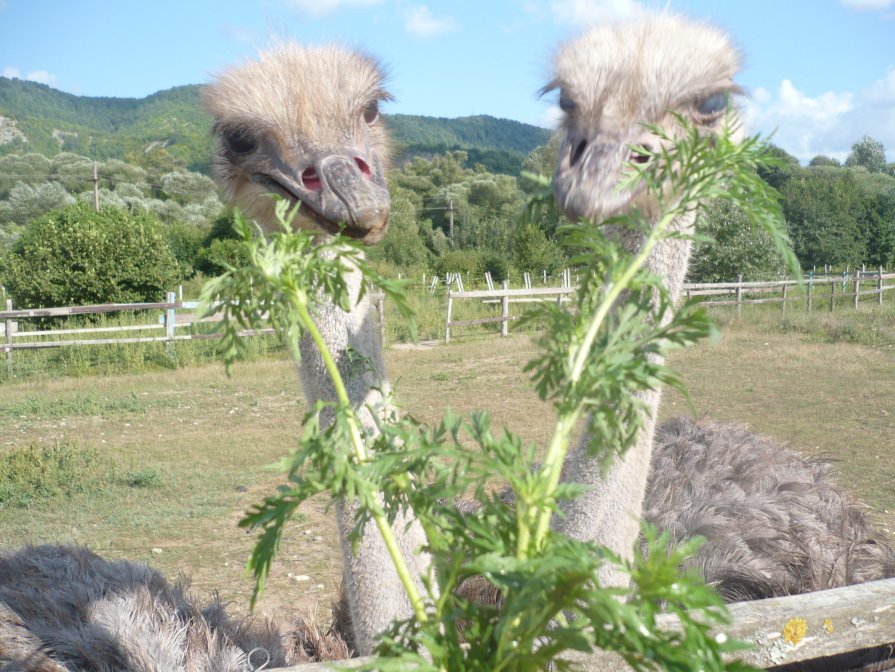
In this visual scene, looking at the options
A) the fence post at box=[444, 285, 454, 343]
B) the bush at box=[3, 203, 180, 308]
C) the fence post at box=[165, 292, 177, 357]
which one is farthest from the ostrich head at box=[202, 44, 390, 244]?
the bush at box=[3, 203, 180, 308]

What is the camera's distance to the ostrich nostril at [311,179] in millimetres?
1509

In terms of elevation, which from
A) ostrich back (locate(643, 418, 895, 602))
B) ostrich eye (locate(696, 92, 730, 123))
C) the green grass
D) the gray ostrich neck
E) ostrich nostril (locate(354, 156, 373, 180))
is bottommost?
the green grass

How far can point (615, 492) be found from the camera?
5.10ft

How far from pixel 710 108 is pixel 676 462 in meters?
1.37

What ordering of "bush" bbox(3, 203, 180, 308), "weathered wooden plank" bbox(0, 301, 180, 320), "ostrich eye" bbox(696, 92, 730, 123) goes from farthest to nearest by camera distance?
"bush" bbox(3, 203, 180, 308)
"weathered wooden plank" bbox(0, 301, 180, 320)
"ostrich eye" bbox(696, 92, 730, 123)

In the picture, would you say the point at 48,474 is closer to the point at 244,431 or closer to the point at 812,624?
the point at 244,431

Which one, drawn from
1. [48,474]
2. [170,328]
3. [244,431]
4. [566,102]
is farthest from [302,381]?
[170,328]

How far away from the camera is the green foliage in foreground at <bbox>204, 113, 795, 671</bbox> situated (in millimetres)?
498

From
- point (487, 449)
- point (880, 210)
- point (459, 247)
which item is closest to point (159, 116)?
point (459, 247)

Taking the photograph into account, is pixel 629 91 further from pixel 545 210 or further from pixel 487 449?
pixel 487 449

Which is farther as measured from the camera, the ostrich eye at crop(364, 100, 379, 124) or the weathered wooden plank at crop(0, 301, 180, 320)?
the weathered wooden plank at crop(0, 301, 180, 320)

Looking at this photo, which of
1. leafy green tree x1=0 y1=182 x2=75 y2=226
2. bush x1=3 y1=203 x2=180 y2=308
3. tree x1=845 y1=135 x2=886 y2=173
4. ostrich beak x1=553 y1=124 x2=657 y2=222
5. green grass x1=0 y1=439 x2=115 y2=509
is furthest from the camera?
tree x1=845 y1=135 x2=886 y2=173

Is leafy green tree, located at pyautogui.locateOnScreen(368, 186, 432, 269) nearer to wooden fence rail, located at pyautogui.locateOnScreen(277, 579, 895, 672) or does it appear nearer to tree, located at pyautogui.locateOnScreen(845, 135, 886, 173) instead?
wooden fence rail, located at pyautogui.locateOnScreen(277, 579, 895, 672)

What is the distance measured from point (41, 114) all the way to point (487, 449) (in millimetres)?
127652
